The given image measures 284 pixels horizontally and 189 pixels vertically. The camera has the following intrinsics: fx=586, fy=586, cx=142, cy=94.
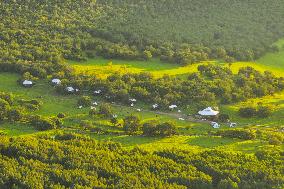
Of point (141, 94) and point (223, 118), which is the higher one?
point (141, 94)

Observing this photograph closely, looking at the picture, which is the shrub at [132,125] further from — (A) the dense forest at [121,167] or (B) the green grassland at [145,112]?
(A) the dense forest at [121,167]

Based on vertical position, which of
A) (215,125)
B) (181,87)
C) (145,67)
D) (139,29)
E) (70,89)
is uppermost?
(139,29)

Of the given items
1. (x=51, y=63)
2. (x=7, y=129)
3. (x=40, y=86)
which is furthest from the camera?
(x=51, y=63)

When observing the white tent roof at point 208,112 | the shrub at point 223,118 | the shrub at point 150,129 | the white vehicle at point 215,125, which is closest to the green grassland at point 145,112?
the white vehicle at point 215,125

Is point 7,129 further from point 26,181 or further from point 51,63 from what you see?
point 51,63

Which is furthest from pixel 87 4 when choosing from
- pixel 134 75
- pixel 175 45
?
pixel 134 75

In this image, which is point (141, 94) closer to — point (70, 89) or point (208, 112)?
point (70, 89)

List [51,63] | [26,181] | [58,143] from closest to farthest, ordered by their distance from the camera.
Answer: [26,181] < [58,143] < [51,63]

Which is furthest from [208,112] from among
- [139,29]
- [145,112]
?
[139,29]
